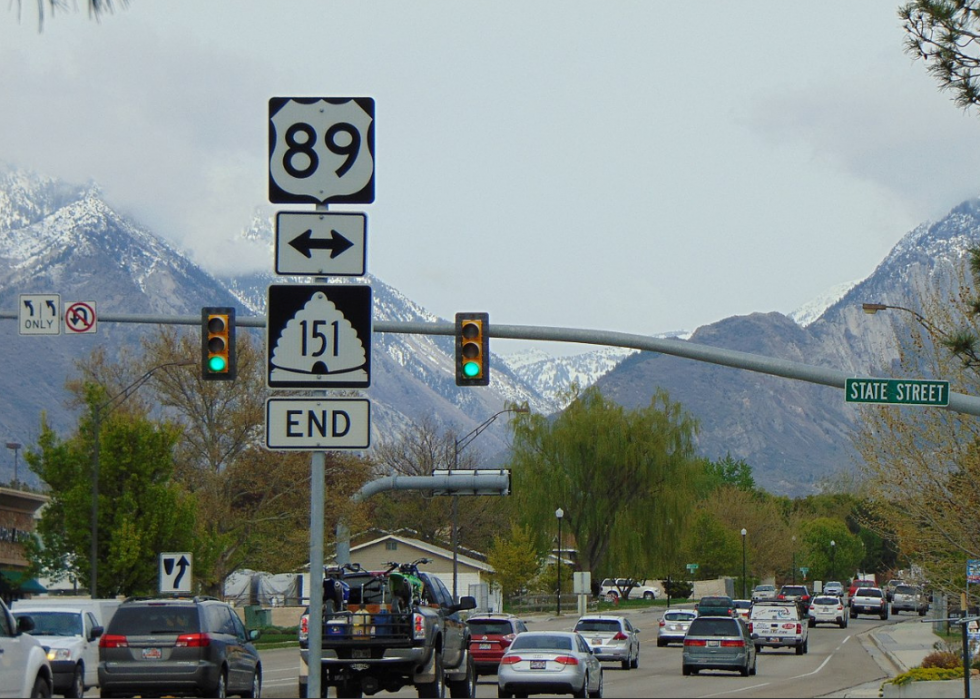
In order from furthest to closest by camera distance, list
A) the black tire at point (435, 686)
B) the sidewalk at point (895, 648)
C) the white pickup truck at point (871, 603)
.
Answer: the white pickup truck at point (871, 603) < the sidewalk at point (895, 648) < the black tire at point (435, 686)

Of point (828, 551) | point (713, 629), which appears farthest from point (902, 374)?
point (828, 551)

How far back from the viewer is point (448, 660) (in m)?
27.1

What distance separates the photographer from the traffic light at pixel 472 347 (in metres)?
20.6

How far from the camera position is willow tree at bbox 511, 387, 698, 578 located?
78812 millimetres

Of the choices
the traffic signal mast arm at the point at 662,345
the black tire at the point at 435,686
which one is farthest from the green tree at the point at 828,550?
the traffic signal mast arm at the point at 662,345

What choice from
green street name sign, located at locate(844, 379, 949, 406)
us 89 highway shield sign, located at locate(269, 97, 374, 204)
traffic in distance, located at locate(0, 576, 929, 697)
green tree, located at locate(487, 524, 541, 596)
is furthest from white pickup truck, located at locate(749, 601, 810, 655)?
us 89 highway shield sign, located at locate(269, 97, 374, 204)

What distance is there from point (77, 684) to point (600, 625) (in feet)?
71.1

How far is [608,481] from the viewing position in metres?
79.9

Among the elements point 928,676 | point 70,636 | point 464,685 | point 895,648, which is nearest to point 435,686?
point 464,685

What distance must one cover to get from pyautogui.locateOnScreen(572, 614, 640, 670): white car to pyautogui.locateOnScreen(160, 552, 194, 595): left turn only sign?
43.2 feet

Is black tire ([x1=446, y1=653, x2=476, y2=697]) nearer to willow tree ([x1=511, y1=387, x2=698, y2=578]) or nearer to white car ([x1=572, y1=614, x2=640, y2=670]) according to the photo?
white car ([x1=572, y1=614, x2=640, y2=670])

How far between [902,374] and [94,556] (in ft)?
70.9

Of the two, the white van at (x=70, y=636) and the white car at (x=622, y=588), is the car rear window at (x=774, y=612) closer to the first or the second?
the white van at (x=70, y=636)

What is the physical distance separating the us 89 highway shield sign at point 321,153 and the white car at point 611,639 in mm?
34967
